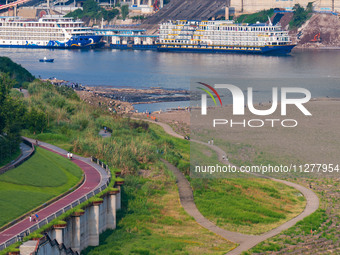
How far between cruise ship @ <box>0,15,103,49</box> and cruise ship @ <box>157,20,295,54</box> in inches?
648

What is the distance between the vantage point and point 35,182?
3083cm

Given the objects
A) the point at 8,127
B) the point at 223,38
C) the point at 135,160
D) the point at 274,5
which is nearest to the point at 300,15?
the point at 274,5

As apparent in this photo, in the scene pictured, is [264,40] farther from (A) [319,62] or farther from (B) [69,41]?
(B) [69,41]

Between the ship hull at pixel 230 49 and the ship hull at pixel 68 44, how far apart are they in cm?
1468

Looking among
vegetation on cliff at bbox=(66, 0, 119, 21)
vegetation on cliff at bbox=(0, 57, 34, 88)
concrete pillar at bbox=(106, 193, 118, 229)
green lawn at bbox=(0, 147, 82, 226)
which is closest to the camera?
green lawn at bbox=(0, 147, 82, 226)

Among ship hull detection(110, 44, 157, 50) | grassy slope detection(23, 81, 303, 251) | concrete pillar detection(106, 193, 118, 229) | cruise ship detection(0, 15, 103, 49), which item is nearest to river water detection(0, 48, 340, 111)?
cruise ship detection(0, 15, 103, 49)

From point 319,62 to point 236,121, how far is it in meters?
64.4

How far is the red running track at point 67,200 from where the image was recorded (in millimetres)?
24891

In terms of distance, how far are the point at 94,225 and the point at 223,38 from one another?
121 metres

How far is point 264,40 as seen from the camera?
142500mm

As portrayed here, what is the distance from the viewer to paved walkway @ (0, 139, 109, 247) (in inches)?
989

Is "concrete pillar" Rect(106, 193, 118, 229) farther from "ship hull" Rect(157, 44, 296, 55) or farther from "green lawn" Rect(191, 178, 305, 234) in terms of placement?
"ship hull" Rect(157, 44, 296, 55)

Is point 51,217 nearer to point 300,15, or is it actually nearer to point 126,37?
point 300,15

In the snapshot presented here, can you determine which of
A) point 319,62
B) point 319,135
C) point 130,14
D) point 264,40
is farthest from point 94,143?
point 130,14
